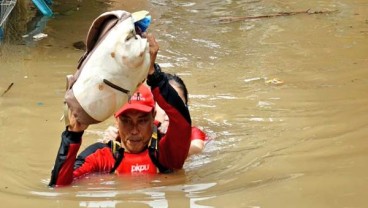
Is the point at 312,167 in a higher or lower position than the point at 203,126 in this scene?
higher

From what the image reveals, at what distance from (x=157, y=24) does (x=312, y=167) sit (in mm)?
6304

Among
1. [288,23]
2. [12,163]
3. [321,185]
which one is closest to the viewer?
[321,185]

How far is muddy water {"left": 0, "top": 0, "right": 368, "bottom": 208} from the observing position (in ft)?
11.7

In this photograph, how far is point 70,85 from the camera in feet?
11.4

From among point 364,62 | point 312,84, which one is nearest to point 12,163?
point 312,84

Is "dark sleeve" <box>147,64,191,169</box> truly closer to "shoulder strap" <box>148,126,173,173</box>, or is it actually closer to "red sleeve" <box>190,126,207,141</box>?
"shoulder strap" <box>148,126,173,173</box>

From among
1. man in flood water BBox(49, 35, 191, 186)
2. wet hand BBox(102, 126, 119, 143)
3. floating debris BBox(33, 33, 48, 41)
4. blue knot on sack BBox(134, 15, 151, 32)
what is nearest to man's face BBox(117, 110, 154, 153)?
man in flood water BBox(49, 35, 191, 186)

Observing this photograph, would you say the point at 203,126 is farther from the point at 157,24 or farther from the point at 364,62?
the point at 157,24

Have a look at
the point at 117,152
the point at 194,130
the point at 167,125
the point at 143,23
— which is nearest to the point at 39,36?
the point at 194,130

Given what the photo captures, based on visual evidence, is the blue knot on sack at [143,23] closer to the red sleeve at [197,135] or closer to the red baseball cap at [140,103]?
the red baseball cap at [140,103]

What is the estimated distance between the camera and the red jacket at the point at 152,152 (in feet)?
12.0

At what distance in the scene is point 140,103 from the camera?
13.1ft

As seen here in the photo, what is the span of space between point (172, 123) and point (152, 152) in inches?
13.9

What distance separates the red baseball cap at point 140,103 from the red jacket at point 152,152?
199mm
